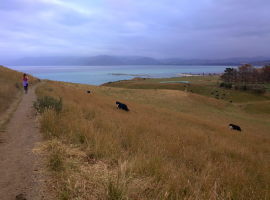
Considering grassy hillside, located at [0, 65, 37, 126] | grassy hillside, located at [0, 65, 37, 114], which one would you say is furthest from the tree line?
grassy hillside, located at [0, 65, 37, 126]

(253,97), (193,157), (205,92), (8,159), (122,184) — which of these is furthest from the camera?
(205,92)

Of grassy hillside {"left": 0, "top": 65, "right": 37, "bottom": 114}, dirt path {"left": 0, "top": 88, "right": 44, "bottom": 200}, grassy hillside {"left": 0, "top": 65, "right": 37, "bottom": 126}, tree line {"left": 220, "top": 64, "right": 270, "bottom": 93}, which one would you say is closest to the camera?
dirt path {"left": 0, "top": 88, "right": 44, "bottom": 200}

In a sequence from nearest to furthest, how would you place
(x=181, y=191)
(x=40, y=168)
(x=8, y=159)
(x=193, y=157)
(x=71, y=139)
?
(x=181, y=191) → (x=40, y=168) → (x=8, y=159) → (x=193, y=157) → (x=71, y=139)

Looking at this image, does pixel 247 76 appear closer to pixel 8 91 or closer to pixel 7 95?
pixel 8 91

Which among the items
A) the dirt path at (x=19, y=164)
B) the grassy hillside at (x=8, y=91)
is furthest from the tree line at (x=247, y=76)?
the dirt path at (x=19, y=164)

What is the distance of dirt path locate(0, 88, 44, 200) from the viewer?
278 centimetres

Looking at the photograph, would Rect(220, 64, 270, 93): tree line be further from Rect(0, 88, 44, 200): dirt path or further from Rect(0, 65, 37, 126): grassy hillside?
Rect(0, 88, 44, 200): dirt path

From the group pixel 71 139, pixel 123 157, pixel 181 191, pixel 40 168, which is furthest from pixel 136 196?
pixel 71 139

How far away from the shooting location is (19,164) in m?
3.74

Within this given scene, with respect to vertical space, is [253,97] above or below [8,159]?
below

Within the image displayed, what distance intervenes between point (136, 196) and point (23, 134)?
15.9 feet

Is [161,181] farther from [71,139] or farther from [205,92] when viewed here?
[205,92]

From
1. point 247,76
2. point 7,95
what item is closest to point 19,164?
point 7,95

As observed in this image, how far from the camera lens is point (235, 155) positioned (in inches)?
239
